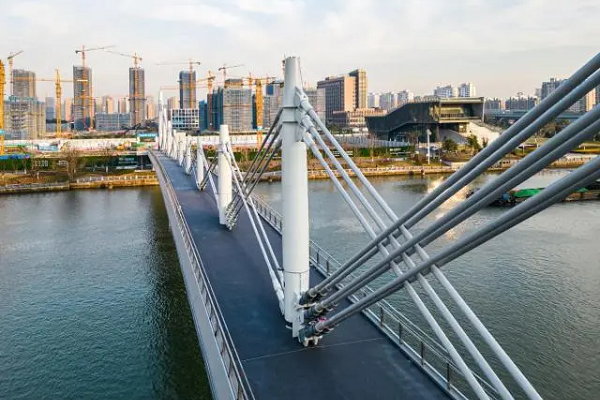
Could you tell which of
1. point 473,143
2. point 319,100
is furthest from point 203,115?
point 473,143

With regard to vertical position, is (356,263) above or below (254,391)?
above

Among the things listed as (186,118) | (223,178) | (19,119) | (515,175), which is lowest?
(223,178)

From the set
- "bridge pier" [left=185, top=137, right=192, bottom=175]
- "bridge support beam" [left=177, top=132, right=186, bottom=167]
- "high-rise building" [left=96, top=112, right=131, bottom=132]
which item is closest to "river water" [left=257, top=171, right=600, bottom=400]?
"bridge pier" [left=185, top=137, right=192, bottom=175]

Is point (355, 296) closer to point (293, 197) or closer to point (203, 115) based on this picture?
point (293, 197)

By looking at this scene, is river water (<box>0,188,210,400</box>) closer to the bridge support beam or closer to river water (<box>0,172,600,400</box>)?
river water (<box>0,172,600,400</box>)

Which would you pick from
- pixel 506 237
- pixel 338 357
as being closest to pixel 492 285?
pixel 506 237

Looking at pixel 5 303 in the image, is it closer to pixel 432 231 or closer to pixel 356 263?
pixel 356 263

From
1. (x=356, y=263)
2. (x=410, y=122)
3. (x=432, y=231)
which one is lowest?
(x=356, y=263)
